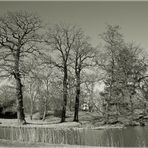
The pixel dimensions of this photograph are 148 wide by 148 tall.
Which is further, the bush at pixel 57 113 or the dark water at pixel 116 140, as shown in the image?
the bush at pixel 57 113

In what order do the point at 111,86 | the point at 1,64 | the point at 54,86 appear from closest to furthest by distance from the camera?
1. the point at 1,64
2. the point at 111,86
3. the point at 54,86

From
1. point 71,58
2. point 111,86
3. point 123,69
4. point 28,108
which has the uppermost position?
point 71,58

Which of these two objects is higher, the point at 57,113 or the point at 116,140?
the point at 116,140

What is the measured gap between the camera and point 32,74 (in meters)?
21.6

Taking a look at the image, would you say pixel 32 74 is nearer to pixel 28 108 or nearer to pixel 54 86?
pixel 54 86

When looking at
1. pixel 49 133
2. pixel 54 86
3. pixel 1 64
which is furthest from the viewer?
pixel 54 86

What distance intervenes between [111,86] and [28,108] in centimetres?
3934

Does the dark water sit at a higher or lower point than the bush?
higher

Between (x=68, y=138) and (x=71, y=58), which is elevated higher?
(x=71, y=58)

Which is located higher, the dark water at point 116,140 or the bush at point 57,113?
the dark water at point 116,140

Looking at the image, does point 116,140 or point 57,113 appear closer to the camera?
point 116,140

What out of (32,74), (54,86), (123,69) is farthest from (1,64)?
(123,69)

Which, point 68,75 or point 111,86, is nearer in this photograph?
point 111,86

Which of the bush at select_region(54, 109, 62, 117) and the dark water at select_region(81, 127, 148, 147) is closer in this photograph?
the dark water at select_region(81, 127, 148, 147)
